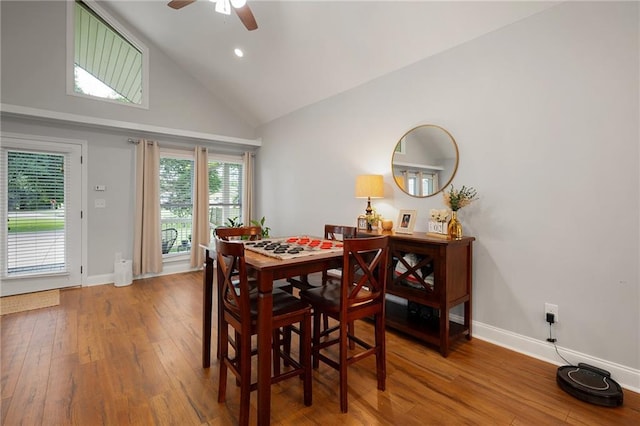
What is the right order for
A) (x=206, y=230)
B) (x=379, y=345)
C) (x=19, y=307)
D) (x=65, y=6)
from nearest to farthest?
(x=379, y=345) → (x=19, y=307) → (x=65, y=6) → (x=206, y=230)

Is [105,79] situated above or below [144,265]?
above

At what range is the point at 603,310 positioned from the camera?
2.07 metres

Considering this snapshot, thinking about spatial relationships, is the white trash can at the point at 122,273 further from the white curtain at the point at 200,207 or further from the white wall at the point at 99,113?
the white curtain at the point at 200,207

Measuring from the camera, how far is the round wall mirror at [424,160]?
289 cm

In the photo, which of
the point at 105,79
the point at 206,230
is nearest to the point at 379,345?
the point at 206,230

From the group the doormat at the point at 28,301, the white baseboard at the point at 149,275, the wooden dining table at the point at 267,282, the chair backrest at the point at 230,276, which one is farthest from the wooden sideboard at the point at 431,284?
the doormat at the point at 28,301

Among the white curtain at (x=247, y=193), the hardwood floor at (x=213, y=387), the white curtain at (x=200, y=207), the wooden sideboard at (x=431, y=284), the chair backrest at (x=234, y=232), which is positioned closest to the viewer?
the hardwood floor at (x=213, y=387)

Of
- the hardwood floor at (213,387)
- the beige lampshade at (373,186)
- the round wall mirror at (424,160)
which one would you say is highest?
the round wall mirror at (424,160)

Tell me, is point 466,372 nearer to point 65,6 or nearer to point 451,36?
point 451,36

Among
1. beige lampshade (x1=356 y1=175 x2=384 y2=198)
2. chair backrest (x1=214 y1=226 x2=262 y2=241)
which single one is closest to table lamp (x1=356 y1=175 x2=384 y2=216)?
beige lampshade (x1=356 y1=175 x2=384 y2=198)

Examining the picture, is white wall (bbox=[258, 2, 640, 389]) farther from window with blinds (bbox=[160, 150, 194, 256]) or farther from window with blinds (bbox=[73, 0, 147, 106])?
window with blinds (bbox=[73, 0, 147, 106])

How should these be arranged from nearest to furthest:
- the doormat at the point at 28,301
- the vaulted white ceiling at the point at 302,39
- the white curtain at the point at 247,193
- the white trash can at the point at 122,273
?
the vaulted white ceiling at the point at 302,39 → the doormat at the point at 28,301 → the white trash can at the point at 122,273 → the white curtain at the point at 247,193

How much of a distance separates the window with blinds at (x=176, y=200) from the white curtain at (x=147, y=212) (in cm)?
18

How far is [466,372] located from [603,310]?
3.41 ft
